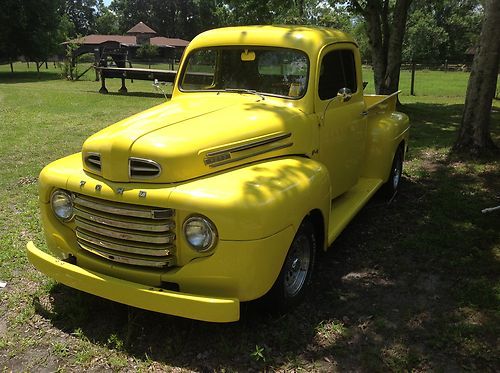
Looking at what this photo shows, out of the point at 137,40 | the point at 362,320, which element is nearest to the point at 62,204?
the point at 362,320

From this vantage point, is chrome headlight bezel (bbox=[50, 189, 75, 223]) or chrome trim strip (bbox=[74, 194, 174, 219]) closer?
chrome trim strip (bbox=[74, 194, 174, 219])

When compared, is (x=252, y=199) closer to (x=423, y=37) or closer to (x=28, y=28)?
(x=28, y=28)

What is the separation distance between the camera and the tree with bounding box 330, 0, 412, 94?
12.0 metres

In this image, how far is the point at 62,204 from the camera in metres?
3.42

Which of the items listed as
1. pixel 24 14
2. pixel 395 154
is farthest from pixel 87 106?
pixel 24 14

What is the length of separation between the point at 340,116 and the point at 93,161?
2299 mm

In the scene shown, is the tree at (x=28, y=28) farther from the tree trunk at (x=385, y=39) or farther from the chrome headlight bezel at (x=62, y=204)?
the chrome headlight bezel at (x=62, y=204)

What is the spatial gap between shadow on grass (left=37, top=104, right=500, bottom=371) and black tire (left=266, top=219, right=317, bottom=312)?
0.45ft

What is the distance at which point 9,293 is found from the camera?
389 centimetres

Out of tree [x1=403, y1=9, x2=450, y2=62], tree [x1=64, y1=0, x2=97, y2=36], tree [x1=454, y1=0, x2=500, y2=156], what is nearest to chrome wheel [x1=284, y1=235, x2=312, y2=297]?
tree [x1=454, y1=0, x2=500, y2=156]

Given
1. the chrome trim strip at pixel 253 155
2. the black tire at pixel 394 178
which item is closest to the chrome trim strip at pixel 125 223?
the chrome trim strip at pixel 253 155

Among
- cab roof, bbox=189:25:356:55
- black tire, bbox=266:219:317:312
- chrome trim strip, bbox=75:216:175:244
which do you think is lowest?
black tire, bbox=266:219:317:312

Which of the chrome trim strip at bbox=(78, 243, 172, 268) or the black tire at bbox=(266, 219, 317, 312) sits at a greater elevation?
the chrome trim strip at bbox=(78, 243, 172, 268)

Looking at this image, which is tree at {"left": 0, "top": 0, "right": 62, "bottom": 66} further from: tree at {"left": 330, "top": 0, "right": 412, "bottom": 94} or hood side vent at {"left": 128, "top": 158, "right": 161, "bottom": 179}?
hood side vent at {"left": 128, "top": 158, "right": 161, "bottom": 179}
